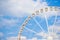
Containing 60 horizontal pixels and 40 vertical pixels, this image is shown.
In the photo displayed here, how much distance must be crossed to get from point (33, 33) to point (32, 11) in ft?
0.98

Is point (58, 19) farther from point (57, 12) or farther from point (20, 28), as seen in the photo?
point (20, 28)

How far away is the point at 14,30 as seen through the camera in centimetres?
196

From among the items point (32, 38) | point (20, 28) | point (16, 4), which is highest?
point (16, 4)

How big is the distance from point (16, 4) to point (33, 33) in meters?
0.45

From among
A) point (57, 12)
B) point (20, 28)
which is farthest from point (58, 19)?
point (20, 28)

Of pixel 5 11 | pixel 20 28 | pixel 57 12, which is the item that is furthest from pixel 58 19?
pixel 5 11

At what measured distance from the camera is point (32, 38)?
195cm

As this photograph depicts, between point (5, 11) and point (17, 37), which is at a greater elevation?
point (5, 11)

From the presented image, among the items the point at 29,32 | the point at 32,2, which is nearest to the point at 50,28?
the point at 29,32

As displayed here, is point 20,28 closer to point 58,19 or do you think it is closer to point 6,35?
point 6,35

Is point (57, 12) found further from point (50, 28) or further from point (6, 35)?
point (6, 35)

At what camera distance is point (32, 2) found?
200cm

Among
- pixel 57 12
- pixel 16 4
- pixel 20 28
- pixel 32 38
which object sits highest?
pixel 16 4

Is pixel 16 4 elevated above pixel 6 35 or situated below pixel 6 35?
above
